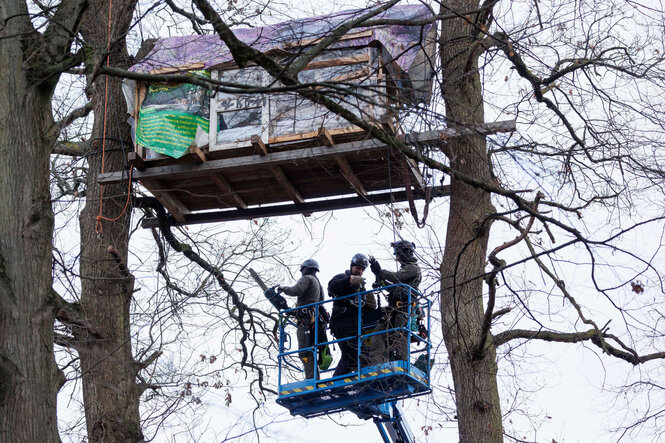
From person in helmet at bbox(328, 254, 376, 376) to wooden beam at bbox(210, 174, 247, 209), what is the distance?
2230 mm

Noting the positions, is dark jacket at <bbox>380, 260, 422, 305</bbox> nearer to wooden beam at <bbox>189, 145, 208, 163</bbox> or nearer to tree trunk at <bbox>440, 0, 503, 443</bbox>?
tree trunk at <bbox>440, 0, 503, 443</bbox>

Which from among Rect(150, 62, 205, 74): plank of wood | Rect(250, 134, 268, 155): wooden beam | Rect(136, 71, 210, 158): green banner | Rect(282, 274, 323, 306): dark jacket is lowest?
Rect(282, 274, 323, 306): dark jacket

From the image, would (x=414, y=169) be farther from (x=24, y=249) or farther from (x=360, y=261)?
(x=24, y=249)

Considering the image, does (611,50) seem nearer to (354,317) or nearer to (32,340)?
(354,317)

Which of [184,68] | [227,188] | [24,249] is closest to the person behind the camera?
[24,249]

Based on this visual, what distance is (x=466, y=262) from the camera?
10.2 metres

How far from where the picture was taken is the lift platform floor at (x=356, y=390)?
9.52 m

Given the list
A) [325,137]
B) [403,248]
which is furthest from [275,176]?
[403,248]

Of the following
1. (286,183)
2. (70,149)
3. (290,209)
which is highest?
(70,149)

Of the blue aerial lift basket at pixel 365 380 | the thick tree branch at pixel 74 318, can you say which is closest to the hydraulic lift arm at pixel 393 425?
the blue aerial lift basket at pixel 365 380

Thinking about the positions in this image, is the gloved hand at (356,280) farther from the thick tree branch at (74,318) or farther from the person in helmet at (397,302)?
the thick tree branch at (74,318)

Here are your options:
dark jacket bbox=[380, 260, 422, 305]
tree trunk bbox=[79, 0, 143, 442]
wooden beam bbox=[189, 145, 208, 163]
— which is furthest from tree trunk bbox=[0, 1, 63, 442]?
dark jacket bbox=[380, 260, 422, 305]

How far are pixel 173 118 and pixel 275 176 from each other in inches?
56.1

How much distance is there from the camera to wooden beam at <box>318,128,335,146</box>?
33.9 ft
